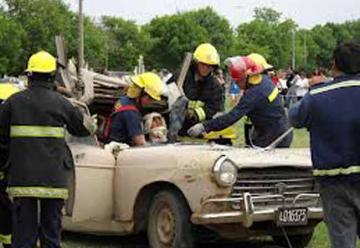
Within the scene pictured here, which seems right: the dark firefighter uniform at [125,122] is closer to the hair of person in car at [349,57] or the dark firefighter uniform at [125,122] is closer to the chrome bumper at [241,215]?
the chrome bumper at [241,215]

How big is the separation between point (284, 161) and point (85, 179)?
1733mm

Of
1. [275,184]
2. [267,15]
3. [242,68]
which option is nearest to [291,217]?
[275,184]

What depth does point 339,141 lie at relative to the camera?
17.8 ft

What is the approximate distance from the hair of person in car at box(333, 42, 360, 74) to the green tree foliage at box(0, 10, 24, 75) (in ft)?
189

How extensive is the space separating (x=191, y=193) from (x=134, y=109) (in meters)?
1.56

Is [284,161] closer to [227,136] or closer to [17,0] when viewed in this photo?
[227,136]

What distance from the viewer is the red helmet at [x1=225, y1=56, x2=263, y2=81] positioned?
801cm

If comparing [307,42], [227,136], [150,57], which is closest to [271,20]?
[307,42]

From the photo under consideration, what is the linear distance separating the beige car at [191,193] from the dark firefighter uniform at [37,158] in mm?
936

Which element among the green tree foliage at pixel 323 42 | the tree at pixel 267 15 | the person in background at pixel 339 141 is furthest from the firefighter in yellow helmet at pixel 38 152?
the green tree foliage at pixel 323 42

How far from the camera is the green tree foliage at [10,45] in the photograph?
205ft

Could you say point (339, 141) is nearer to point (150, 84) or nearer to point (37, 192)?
point (37, 192)

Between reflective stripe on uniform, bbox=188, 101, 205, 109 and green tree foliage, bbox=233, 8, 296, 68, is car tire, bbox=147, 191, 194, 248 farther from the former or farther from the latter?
green tree foliage, bbox=233, 8, 296, 68

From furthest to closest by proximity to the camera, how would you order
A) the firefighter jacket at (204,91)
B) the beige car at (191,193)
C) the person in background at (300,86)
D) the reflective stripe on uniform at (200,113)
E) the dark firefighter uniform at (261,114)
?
the person in background at (300,86) < the firefighter jacket at (204,91) < the reflective stripe on uniform at (200,113) < the dark firefighter uniform at (261,114) < the beige car at (191,193)
